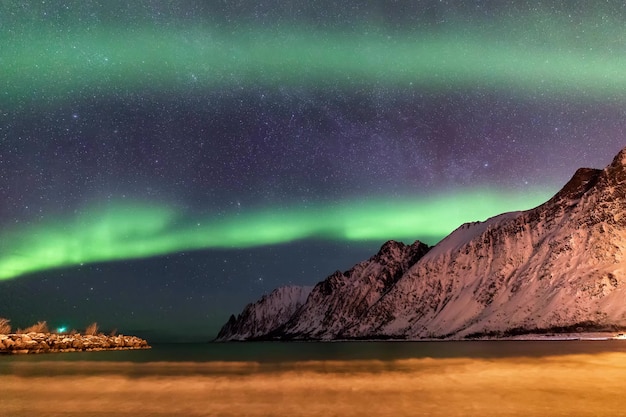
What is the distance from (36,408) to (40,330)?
128871 millimetres

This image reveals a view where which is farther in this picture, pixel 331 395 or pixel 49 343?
pixel 49 343

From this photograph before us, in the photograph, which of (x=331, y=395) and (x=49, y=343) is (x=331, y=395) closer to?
(x=331, y=395)

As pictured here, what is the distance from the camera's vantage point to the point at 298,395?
104 ft

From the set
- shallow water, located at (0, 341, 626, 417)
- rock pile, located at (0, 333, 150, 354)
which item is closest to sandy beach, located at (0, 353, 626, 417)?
shallow water, located at (0, 341, 626, 417)

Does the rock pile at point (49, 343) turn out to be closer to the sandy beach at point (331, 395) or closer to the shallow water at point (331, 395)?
the shallow water at point (331, 395)

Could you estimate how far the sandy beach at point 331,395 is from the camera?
25.0m

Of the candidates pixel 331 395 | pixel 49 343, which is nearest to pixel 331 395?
pixel 331 395

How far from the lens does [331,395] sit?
3127 centimetres

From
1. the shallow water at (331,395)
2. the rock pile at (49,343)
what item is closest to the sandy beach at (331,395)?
the shallow water at (331,395)

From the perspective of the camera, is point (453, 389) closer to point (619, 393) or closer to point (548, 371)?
point (619, 393)

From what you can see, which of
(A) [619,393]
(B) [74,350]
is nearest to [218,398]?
(A) [619,393]

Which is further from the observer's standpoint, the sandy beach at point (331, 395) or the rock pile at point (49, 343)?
the rock pile at point (49, 343)

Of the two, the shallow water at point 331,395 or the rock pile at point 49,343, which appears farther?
the rock pile at point 49,343

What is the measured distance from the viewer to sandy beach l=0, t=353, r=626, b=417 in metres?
25.0
